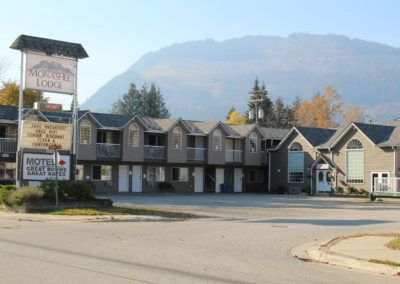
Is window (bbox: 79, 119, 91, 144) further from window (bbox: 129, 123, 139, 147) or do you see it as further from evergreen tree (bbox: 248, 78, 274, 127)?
evergreen tree (bbox: 248, 78, 274, 127)

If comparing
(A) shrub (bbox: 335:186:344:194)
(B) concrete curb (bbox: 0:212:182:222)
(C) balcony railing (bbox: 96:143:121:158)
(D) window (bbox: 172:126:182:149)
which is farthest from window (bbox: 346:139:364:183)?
(B) concrete curb (bbox: 0:212:182:222)

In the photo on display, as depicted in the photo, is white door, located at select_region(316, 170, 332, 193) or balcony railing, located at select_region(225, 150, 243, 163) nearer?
white door, located at select_region(316, 170, 332, 193)

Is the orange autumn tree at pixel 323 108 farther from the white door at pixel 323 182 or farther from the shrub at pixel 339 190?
the shrub at pixel 339 190

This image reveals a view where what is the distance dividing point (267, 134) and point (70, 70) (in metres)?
35.6

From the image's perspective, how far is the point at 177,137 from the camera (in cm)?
5556

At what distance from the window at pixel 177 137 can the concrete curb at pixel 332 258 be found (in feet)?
130

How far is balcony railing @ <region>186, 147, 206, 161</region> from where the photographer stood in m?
56.4

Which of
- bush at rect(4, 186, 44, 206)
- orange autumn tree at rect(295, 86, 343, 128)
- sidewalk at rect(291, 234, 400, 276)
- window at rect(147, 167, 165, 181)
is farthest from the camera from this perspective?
orange autumn tree at rect(295, 86, 343, 128)

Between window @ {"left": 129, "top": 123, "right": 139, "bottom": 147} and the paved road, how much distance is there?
29.4 meters

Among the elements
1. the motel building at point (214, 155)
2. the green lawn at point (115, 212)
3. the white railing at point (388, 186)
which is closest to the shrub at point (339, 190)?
the motel building at point (214, 155)

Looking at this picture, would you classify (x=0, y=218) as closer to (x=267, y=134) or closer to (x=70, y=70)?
(x=70, y=70)

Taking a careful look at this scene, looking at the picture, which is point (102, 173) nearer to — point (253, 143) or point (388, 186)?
point (253, 143)

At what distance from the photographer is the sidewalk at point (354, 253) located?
12.0m

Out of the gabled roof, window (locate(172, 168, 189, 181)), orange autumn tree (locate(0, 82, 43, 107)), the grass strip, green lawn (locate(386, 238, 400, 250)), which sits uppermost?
orange autumn tree (locate(0, 82, 43, 107))
